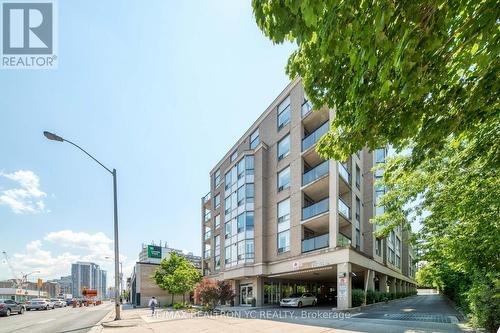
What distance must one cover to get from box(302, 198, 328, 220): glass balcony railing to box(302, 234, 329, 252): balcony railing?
66.9 inches

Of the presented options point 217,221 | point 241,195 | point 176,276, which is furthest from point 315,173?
point 217,221

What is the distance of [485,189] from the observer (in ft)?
27.0

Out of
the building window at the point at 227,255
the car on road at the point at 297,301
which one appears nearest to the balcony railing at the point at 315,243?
the car on road at the point at 297,301

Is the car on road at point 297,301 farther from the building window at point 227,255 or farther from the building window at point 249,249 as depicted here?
the building window at point 227,255

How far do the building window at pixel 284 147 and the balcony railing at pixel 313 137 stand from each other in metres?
2.35

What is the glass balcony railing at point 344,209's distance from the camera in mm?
21766

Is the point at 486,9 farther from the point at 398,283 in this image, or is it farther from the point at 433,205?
the point at 398,283

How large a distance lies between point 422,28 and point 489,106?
1.91m

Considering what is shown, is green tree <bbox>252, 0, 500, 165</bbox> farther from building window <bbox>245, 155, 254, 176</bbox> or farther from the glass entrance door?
the glass entrance door

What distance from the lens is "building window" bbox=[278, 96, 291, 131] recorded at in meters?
26.8

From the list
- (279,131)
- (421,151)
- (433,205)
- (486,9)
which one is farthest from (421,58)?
(279,131)

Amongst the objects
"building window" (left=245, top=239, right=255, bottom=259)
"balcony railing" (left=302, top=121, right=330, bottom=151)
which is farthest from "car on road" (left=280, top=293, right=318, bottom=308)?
"balcony railing" (left=302, top=121, right=330, bottom=151)

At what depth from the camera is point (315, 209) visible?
72.9 ft

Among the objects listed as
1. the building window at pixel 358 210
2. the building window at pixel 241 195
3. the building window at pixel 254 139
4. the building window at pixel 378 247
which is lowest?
the building window at pixel 378 247
